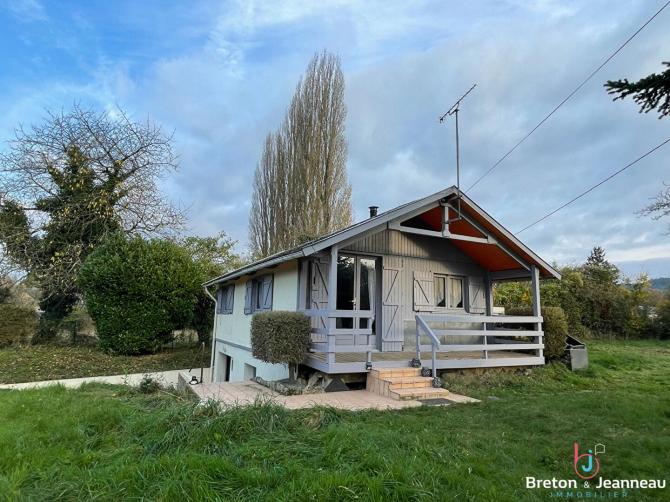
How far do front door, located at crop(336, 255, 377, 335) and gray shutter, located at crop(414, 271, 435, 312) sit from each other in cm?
121

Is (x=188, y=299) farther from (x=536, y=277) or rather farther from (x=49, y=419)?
(x=536, y=277)

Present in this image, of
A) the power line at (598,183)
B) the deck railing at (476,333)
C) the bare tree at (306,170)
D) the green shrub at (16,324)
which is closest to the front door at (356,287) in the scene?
the deck railing at (476,333)

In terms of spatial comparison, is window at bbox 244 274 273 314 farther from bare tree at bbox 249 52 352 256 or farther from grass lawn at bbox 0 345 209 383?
bare tree at bbox 249 52 352 256

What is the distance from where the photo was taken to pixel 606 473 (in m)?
3.33

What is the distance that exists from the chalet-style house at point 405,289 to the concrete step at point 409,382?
45 centimetres

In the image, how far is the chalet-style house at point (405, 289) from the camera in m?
7.71

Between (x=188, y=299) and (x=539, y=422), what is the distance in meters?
13.6

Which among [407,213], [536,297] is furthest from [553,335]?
[407,213]

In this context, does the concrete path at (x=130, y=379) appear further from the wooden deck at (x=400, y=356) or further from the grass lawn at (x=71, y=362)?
the wooden deck at (x=400, y=356)

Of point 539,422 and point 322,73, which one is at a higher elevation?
point 322,73

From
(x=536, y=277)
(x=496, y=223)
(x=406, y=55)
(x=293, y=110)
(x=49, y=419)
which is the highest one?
(x=293, y=110)

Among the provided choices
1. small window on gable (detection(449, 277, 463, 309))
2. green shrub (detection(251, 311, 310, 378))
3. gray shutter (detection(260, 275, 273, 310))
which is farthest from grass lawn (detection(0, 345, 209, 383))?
small window on gable (detection(449, 277, 463, 309))

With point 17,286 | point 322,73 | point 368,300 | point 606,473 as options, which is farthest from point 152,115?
point 606,473

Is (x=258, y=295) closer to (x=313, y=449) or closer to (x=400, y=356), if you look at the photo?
(x=400, y=356)
